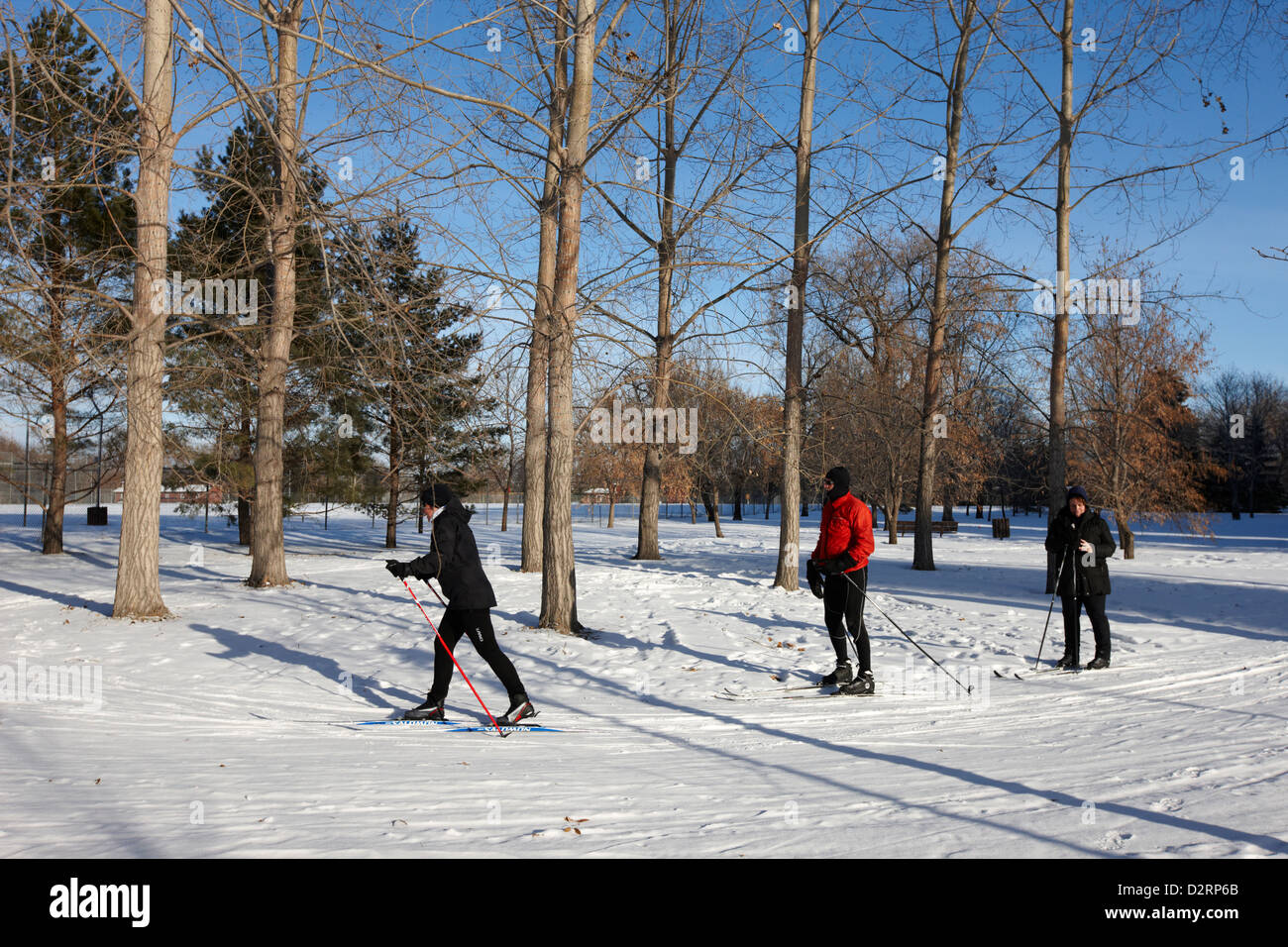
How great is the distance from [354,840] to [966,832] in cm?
285

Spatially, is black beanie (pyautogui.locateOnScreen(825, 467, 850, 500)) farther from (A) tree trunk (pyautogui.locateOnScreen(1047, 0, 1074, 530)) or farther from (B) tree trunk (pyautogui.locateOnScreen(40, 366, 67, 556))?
(B) tree trunk (pyautogui.locateOnScreen(40, 366, 67, 556))

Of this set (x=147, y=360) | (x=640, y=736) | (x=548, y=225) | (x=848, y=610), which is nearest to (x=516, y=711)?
(x=640, y=736)

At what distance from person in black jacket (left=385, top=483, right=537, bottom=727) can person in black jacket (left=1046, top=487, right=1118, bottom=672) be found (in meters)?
5.84

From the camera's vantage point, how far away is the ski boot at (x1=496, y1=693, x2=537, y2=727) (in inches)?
255

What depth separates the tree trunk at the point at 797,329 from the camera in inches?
546

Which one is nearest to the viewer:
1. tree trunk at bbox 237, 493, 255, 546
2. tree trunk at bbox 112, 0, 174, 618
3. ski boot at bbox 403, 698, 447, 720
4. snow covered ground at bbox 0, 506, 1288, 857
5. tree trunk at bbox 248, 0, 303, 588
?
snow covered ground at bbox 0, 506, 1288, 857

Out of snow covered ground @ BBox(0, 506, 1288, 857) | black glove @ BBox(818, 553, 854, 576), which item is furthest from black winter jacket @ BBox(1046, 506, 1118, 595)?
black glove @ BBox(818, 553, 854, 576)

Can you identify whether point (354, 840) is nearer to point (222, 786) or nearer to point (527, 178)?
point (222, 786)

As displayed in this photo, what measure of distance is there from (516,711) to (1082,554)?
617 centimetres

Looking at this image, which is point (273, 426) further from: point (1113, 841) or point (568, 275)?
point (1113, 841)

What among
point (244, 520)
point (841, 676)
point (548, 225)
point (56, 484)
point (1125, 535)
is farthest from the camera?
point (244, 520)

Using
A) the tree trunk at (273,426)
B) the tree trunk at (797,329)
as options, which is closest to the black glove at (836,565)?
the tree trunk at (797,329)

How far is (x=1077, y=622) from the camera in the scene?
28.7ft

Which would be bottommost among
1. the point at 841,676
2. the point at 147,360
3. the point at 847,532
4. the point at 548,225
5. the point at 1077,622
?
the point at 841,676
